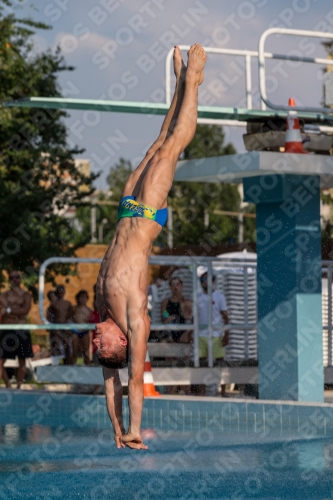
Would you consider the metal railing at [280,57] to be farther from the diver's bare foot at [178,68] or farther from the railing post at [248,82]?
the diver's bare foot at [178,68]

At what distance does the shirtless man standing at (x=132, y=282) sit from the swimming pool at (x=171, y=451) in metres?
0.59

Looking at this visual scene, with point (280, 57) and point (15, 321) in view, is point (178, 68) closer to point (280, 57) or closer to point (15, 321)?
point (280, 57)

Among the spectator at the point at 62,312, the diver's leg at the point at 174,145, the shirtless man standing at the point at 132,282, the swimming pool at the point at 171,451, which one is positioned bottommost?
the swimming pool at the point at 171,451

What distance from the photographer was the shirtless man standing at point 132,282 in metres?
5.47

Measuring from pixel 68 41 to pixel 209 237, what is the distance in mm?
18920

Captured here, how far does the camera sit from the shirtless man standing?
547 centimetres

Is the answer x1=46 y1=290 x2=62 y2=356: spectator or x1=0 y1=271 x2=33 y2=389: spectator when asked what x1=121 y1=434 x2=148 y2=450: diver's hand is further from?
x1=46 y1=290 x2=62 y2=356: spectator

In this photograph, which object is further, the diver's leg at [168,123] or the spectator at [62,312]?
the spectator at [62,312]

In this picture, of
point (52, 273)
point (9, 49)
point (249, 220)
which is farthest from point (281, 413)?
point (249, 220)

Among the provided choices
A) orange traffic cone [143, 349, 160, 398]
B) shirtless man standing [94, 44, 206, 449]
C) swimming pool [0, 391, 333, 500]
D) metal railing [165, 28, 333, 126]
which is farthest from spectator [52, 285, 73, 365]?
shirtless man standing [94, 44, 206, 449]

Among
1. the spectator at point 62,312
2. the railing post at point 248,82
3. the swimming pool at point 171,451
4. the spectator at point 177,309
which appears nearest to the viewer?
the swimming pool at point 171,451

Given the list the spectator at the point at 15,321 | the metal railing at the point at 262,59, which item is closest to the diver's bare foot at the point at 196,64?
the metal railing at the point at 262,59

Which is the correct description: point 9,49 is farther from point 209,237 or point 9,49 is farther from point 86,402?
point 209,237

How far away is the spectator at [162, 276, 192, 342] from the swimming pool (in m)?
2.07
